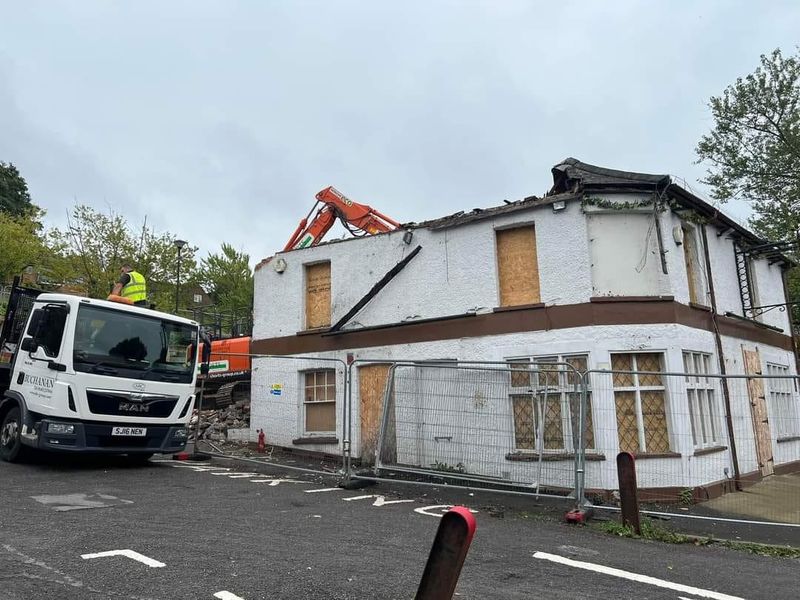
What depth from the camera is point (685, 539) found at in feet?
21.8

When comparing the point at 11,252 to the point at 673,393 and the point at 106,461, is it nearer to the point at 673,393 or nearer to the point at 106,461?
the point at 106,461

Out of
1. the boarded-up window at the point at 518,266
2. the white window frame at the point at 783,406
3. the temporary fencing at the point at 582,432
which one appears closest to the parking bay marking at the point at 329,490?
the temporary fencing at the point at 582,432

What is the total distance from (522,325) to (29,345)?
27.7ft

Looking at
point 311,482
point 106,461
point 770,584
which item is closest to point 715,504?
point 770,584

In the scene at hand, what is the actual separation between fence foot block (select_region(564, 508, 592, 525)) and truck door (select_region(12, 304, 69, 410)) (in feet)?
24.5

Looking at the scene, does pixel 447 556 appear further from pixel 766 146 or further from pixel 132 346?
pixel 766 146

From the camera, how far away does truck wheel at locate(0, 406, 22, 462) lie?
9242 mm

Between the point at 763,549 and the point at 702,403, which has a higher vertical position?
the point at 702,403

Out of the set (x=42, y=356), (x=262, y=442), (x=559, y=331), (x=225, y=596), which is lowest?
(x=225, y=596)

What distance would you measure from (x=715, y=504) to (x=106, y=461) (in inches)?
420

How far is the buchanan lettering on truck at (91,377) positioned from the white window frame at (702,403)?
8.94 meters

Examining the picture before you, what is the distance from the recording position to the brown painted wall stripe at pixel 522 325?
10.3 m

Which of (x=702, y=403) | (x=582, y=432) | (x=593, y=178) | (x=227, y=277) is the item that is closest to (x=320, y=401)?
(x=582, y=432)

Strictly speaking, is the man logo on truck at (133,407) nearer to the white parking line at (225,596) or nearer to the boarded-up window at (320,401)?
the boarded-up window at (320,401)
